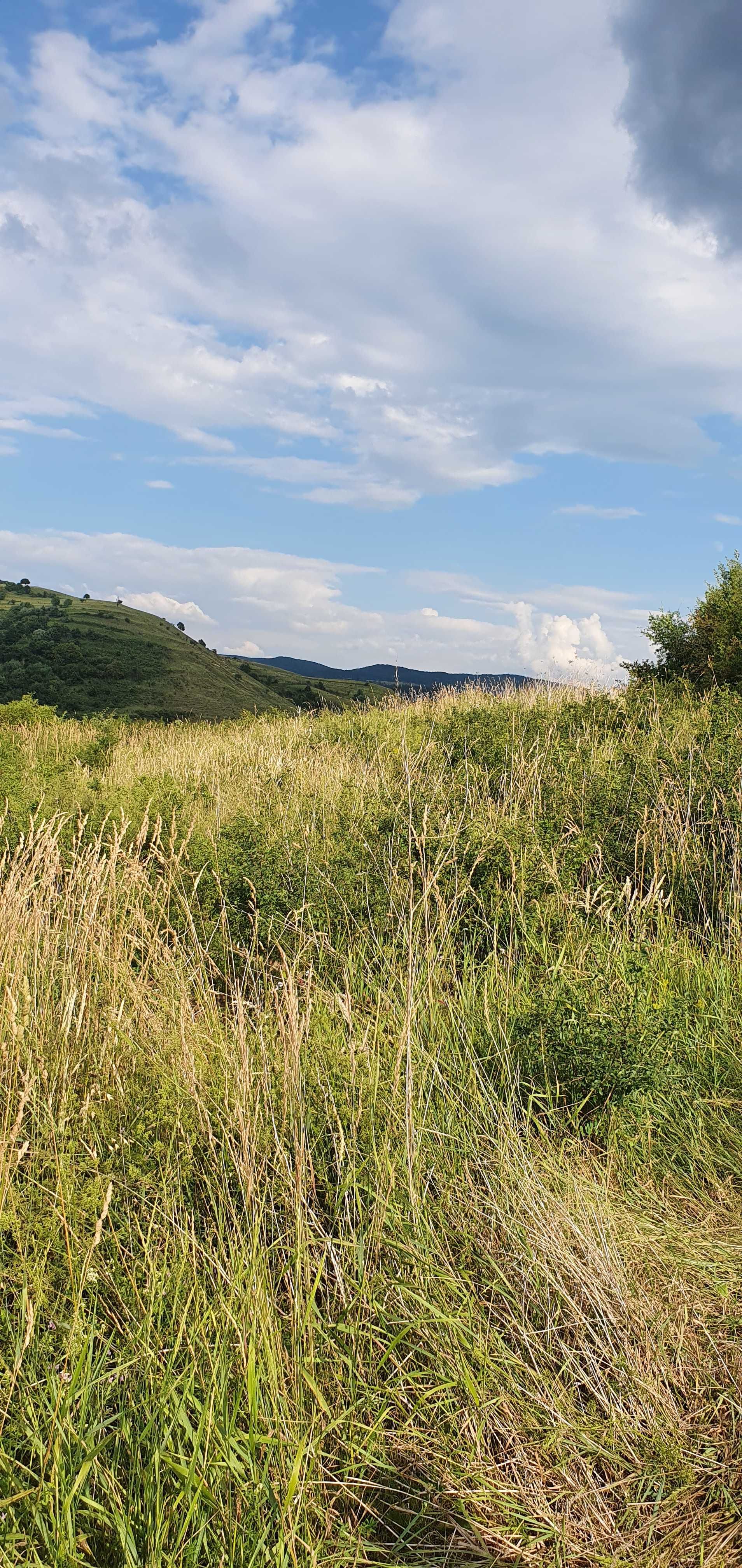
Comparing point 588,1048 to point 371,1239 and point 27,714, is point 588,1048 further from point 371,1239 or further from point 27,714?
point 27,714

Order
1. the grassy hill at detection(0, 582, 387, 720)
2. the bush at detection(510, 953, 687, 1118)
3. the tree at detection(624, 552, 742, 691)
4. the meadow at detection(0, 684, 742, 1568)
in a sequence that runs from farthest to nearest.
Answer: the grassy hill at detection(0, 582, 387, 720) < the tree at detection(624, 552, 742, 691) < the bush at detection(510, 953, 687, 1118) < the meadow at detection(0, 684, 742, 1568)

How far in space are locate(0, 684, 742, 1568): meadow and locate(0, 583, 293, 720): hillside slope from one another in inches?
2674

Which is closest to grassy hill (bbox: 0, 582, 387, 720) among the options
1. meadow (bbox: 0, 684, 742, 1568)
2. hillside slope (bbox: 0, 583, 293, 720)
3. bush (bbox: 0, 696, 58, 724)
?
hillside slope (bbox: 0, 583, 293, 720)

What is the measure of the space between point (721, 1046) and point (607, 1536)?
204cm

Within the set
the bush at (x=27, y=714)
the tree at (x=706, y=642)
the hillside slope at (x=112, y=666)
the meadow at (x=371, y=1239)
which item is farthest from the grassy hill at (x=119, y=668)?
the meadow at (x=371, y=1239)

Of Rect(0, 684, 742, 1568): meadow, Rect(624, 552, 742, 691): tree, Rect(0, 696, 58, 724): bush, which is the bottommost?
Rect(0, 684, 742, 1568): meadow

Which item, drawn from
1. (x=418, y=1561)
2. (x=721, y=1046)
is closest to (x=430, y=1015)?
(x=721, y=1046)

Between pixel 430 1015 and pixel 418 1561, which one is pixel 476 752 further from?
pixel 418 1561

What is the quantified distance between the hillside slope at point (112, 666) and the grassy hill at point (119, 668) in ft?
0.53

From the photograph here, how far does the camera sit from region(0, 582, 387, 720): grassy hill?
8469 cm

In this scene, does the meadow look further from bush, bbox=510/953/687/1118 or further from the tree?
the tree

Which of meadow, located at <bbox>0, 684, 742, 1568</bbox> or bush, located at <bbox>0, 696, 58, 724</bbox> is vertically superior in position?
bush, located at <bbox>0, 696, 58, 724</bbox>

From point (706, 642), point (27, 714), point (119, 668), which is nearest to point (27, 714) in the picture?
point (27, 714)

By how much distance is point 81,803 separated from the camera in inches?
322
